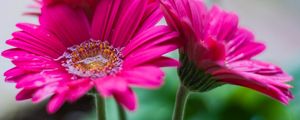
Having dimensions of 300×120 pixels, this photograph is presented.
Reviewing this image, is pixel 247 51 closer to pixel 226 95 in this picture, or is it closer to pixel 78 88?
pixel 78 88

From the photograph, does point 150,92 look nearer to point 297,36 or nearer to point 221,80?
point 221,80

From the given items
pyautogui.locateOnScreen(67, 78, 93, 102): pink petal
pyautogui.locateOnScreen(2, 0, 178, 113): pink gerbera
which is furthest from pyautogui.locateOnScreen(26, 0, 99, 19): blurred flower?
pyautogui.locateOnScreen(67, 78, 93, 102): pink petal

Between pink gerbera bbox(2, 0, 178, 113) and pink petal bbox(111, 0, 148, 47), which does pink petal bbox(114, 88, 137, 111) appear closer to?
pink gerbera bbox(2, 0, 178, 113)

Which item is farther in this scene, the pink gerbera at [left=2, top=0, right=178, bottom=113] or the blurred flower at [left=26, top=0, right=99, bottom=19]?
the blurred flower at [left=26, top=0, right=99, bottom=19]

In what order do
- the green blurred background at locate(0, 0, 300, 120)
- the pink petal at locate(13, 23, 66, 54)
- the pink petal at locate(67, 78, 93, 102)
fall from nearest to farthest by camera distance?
the pink petal at locate(67, 78, 93, 102) → the pink petal at locate(13, 23, 66, 54) → the green blurred background at locate(0, 0, 300, 120)

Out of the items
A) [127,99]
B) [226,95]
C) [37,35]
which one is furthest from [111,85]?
[226,95]

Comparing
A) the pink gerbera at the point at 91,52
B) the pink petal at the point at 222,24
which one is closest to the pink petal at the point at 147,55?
the pink gerbera at the point at 91,52

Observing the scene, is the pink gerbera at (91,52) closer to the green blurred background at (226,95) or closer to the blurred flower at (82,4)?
the blurred flower at (82,4)
